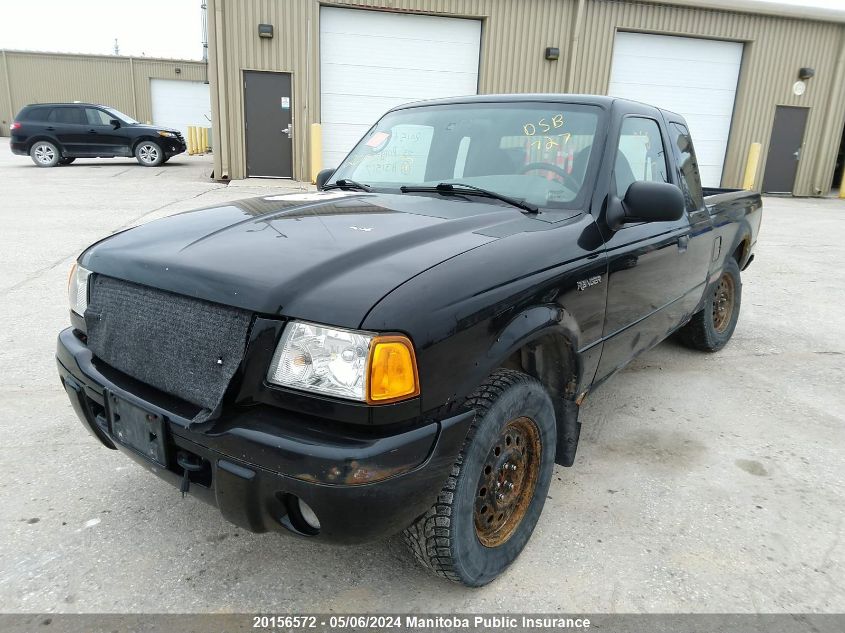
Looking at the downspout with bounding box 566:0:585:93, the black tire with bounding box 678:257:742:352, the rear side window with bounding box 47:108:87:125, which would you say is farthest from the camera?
the rear side window with bounding box 47:108:87:125

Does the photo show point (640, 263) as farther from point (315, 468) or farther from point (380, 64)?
point (380, 64)

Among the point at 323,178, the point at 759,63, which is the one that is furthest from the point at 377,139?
the point at 759,63

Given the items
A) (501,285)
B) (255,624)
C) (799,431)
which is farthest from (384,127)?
(799,431)

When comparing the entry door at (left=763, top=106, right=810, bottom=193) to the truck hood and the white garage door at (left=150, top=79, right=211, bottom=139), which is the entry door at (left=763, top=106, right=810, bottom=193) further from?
the white garage door at (left=150, top=79, right=211, bottom=139)

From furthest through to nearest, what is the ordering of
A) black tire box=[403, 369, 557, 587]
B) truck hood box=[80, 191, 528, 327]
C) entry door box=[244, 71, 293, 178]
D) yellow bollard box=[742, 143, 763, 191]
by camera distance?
yellow bollard box=[742, 143, 763, 191], entry door box=[244, 71, 293, 178], black tire box=[403, 369, 557, 587], truck hood box=[80, 191, 528, 327]

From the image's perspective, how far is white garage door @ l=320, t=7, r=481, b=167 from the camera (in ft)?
45.6

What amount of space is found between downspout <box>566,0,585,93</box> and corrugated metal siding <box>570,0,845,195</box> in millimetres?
173

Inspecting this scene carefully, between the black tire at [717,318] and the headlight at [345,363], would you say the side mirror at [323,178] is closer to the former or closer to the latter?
the headlight at [345,363]

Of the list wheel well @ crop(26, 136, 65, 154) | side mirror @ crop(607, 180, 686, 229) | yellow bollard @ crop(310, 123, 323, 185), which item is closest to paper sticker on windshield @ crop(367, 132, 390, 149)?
side mirror @ crop(607, 180, 686, 229)

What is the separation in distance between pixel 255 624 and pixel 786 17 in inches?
747

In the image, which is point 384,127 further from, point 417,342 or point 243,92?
point 243,92

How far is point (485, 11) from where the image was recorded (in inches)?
555

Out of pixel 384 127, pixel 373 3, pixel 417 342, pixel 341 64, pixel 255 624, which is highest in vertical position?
pixel 373 3

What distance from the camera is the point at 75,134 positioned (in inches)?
671
